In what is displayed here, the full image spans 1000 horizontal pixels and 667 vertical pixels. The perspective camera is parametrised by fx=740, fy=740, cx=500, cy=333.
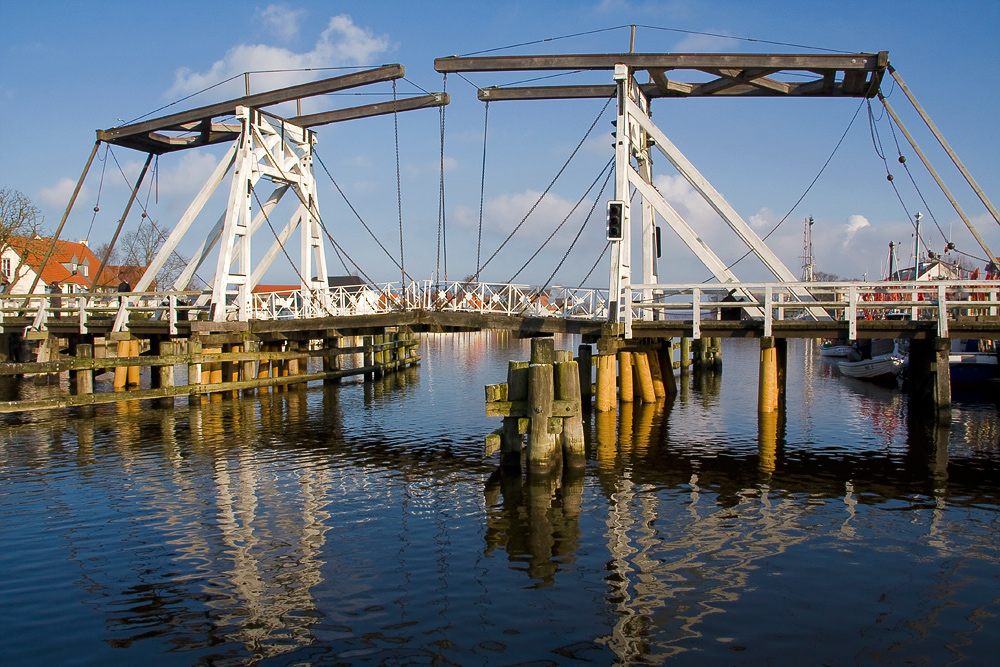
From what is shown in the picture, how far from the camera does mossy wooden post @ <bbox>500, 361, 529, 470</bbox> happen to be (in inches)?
493

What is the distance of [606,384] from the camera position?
20.1m

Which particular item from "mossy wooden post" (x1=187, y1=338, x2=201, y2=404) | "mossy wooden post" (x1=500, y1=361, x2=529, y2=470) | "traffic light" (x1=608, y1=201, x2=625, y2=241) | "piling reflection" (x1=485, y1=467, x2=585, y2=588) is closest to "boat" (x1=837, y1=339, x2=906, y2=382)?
"traffic light" (x1=608, y1=201, x2=625, y2=241)

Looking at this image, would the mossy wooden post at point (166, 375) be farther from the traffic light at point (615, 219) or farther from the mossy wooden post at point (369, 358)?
the traffic light at point (615, 219)

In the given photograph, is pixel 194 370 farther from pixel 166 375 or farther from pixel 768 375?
pixel 768 375

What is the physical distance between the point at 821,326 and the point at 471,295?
9.16 metres

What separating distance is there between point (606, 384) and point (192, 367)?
12.9m

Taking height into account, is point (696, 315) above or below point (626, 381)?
above

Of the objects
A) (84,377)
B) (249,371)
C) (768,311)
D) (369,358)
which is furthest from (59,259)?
(768,311)

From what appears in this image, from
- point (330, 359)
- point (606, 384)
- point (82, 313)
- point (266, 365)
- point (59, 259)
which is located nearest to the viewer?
point (606, 384)

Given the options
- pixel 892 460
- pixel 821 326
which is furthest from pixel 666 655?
pixel 821 326

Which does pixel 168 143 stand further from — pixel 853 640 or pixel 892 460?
pixel 853 640

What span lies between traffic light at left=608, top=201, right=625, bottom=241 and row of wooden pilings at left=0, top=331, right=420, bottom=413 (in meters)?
9.87

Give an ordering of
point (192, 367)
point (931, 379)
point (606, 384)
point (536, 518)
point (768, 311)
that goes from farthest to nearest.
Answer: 1. point (192, 367)
2. point (606, 384)
3. point (931, 379)
4. point (768, 311)
5. point (536, 518)

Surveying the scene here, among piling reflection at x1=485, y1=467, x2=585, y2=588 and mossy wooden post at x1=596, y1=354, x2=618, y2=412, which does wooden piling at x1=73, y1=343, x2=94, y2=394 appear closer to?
piling reflection at x1=485, y1=467, x2=585, y2=588
